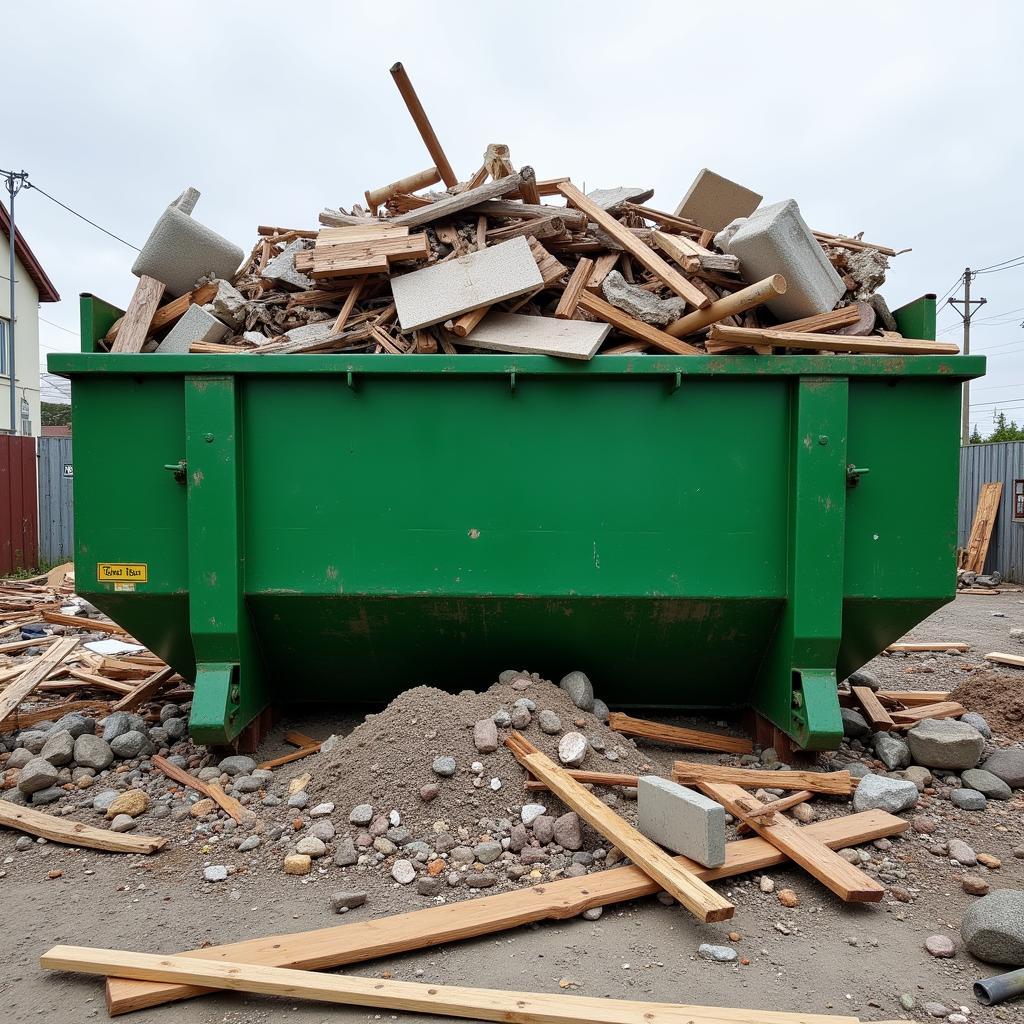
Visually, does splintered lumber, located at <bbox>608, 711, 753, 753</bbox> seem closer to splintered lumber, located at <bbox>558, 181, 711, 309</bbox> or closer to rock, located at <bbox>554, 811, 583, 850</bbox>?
rock, located at <bbox>554, 811, 583, 850</bbox>

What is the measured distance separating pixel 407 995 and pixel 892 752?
2798mm

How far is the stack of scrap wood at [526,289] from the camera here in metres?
3.89

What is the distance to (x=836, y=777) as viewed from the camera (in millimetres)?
3639

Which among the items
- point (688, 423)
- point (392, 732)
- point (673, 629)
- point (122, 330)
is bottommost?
point (392, 732)

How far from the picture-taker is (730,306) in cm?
383

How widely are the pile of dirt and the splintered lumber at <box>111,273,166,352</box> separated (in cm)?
527

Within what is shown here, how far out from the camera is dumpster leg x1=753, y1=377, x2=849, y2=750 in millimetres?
3688

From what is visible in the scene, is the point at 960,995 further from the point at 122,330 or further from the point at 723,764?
the point at 122,330

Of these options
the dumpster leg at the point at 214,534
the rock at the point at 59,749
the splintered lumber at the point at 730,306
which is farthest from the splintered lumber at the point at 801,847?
the rock at the point at 59,749

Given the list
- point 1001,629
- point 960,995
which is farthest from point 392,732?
point 1001,629

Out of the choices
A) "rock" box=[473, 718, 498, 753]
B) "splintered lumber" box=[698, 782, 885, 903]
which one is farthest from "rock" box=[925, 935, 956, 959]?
"rock" box=[473, 718, 498, 753]

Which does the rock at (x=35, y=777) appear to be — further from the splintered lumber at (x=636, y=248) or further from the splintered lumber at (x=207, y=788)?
the splintered lumber at (x=636, y=248)

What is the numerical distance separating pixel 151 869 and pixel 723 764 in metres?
2.68

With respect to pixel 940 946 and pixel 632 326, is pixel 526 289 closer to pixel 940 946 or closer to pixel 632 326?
pixel 632 326
